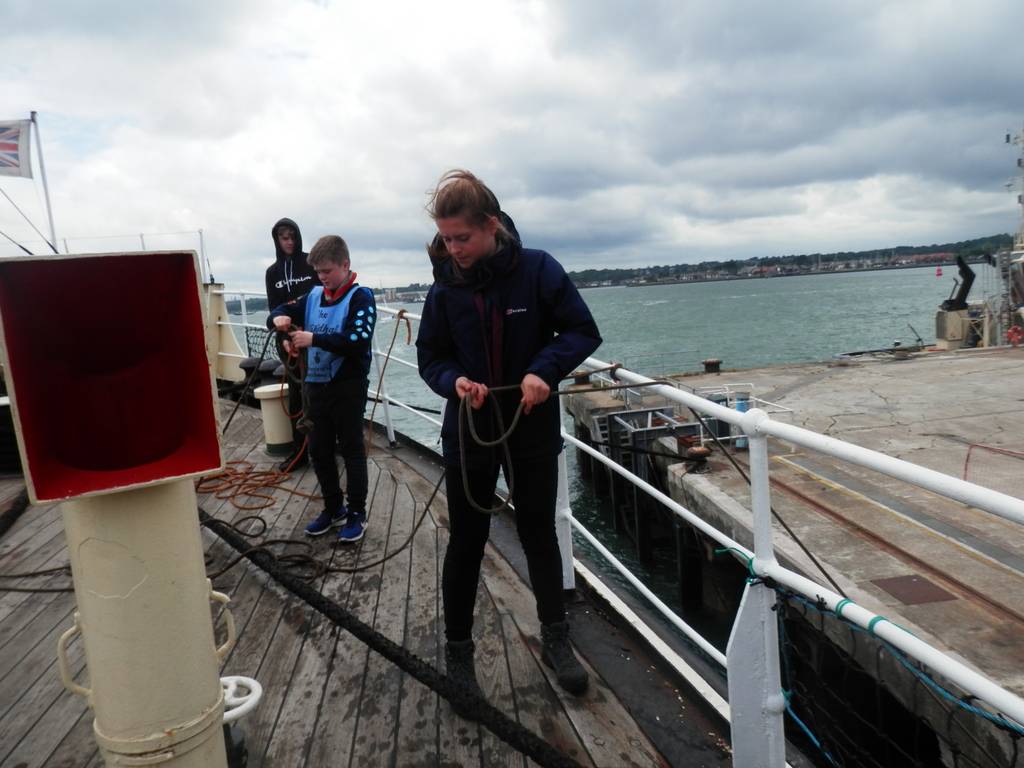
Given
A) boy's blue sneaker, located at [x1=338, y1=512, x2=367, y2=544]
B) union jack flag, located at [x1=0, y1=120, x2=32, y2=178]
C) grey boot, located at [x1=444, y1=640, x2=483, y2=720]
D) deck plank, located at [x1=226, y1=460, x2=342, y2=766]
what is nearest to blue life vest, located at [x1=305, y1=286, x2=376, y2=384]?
boy's blue sneaker, located at [x1=338, y1=512, x2=367, y2=544]

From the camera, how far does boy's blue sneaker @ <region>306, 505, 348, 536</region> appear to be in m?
3.56

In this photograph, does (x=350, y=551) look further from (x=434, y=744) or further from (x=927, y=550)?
(x=927, y=550)

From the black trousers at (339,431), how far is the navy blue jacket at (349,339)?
0.06 meters

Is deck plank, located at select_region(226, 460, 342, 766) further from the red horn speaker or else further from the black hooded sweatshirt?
the black hooded sweatshirt

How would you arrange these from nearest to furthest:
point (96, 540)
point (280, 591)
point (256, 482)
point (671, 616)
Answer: point (96, 540) < point (671, 616) < point (280, 591) < point (256, 482)

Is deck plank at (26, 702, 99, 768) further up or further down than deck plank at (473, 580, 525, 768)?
further up

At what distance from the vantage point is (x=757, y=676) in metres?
1.78

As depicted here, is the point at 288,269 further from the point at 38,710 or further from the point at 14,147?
the point at 14,147

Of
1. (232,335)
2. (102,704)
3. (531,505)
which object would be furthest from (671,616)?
(232,335)

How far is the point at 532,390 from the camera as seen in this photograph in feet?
6.22

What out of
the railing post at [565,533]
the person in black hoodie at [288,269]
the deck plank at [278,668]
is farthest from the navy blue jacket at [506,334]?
the person in black hoodie at [288,269]

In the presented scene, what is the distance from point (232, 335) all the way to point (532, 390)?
7.89m

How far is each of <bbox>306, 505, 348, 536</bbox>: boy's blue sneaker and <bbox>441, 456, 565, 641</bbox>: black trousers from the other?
59.1 inches

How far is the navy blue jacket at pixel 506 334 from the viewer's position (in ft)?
6.52
